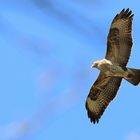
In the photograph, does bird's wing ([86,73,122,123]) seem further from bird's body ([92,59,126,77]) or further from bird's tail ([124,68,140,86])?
bird's tail ([124,68,140,86])

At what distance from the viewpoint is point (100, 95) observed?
858 inches

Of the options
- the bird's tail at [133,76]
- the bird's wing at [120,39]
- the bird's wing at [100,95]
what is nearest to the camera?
the bird's tail at [133,76]

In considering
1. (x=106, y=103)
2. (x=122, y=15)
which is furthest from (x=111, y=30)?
(x=106, y=103)

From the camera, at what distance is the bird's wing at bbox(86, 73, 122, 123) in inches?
840

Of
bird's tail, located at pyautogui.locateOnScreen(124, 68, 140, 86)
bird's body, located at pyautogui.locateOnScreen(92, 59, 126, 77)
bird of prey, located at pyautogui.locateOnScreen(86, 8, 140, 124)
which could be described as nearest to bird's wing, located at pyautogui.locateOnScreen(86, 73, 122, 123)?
bird of prey, located at pyautogui.locateOnScreen(86, 8, 140, 124)

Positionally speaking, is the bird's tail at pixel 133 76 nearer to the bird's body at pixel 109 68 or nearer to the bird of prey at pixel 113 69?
the bird of prey at pixel 113 69

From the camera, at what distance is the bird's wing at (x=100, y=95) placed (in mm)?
21344

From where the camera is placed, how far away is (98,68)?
67.7 feet

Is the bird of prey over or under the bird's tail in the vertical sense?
over

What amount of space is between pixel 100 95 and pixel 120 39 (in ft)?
5.53

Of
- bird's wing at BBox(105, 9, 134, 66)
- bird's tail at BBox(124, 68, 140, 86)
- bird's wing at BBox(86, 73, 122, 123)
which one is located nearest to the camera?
bird's tail at BBox(124, 68, 140, 86)

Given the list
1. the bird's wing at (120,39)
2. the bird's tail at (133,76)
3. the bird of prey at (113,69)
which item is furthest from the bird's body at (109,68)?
the bird's wing at (120,39)

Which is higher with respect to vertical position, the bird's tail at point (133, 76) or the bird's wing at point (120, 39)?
the bird's wing at point (120, 39)

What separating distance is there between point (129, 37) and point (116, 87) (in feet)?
4.47
